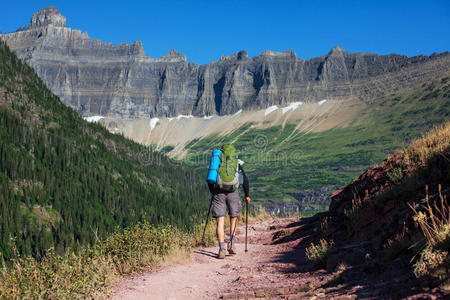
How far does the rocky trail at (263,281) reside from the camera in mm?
6727

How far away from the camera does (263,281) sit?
31.1 feet

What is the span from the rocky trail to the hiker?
83 cm

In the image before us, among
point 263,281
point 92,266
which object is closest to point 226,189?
point 263,281

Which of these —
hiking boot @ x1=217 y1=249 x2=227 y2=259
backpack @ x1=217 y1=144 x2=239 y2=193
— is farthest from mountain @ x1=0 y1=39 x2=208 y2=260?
backpack @ x1=217 y1=144 x2=239 y2=193

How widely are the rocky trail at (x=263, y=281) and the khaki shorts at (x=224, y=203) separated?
1386 millimetres

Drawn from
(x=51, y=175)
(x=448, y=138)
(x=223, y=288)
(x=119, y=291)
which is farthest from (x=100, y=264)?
(x=51, y=175)

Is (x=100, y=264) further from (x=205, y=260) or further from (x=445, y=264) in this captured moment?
(x=445, y=264)

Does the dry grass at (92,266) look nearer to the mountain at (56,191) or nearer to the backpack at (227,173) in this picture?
the backpack at (227,173)

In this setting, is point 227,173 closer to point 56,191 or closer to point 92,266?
point 92,266

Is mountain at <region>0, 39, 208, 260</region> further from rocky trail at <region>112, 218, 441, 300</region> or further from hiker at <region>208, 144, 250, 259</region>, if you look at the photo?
rocky trail at <region>112, 218, 441, 300</region>

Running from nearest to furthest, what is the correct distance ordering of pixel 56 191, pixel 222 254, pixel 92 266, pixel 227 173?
pixel 92 266, pixel 222 254, pixel 227 173, pixel 56 191

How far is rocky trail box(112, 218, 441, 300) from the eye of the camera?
6.73m

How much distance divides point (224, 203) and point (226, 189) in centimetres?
59

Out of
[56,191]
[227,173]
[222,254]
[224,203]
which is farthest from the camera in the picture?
[56,191]
